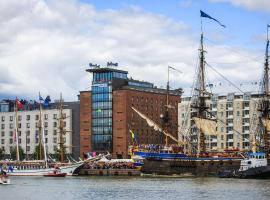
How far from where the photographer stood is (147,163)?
176125 mm

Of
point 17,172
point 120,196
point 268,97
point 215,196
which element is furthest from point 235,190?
point 17,172

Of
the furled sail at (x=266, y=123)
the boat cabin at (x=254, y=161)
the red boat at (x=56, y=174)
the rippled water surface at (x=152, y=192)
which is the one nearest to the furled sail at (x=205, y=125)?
the furled sail at (x=266, y=123)

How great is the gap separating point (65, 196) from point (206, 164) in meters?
71.3

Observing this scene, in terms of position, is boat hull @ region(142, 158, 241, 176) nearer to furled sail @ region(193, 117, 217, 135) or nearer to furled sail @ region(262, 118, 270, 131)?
furled sail @ region(262, 118, 270, 131)

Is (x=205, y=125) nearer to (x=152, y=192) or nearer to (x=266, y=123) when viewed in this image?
(x=266, y=123)

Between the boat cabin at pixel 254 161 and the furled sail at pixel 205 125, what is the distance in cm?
3179

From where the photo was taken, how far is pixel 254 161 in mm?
155875

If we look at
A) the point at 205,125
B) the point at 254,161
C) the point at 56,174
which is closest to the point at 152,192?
the point at 254,161

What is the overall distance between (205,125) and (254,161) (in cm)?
3464

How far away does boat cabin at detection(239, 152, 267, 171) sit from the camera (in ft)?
509

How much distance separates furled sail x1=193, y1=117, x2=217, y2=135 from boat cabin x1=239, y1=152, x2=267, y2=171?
31790 mm

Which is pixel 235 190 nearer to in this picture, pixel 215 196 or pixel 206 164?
pixel 215 196

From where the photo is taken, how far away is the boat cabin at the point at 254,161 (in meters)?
155

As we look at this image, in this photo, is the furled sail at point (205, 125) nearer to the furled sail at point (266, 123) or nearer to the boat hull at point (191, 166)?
the furled sail at point (266, 123)
